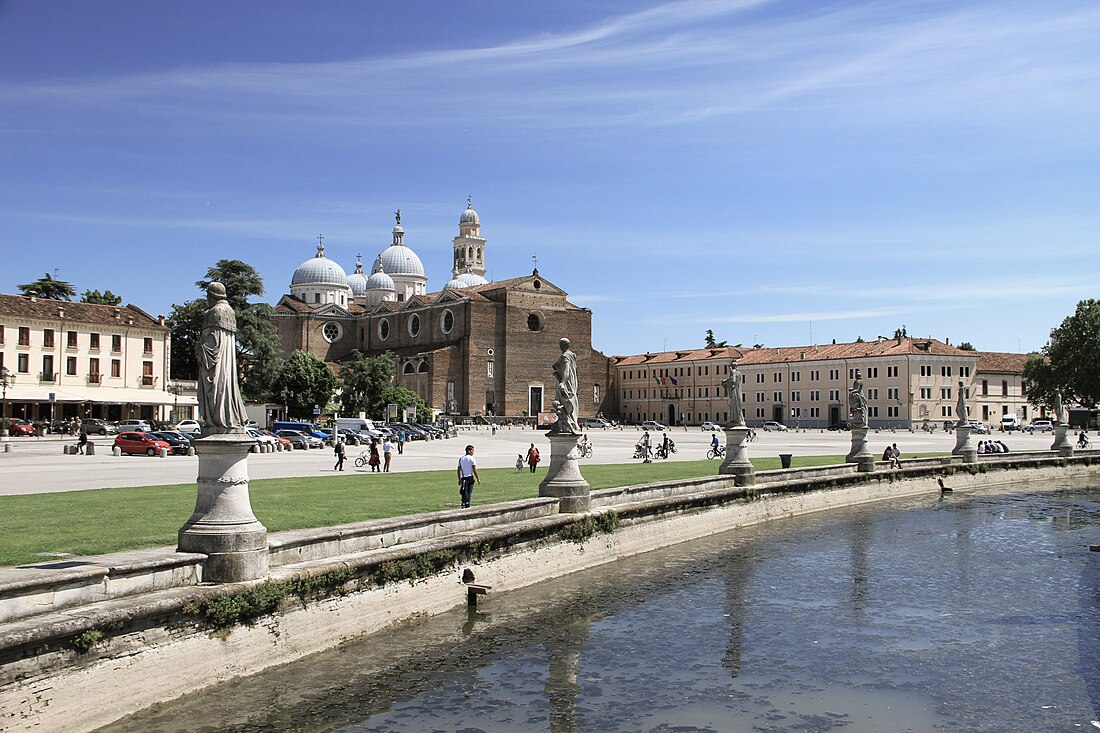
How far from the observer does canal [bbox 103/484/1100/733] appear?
10977 mm

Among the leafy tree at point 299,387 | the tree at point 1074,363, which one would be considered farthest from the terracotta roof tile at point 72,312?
the tree at point 1074,363

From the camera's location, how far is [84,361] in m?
65.9

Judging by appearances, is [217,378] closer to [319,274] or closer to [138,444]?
[138,444]

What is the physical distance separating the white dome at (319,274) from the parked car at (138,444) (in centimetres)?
8699

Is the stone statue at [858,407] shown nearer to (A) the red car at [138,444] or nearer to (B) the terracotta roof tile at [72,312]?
(A) the red car at [138,444]

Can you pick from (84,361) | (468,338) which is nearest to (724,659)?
A: (84,361)

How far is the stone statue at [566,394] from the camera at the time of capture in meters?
19.5

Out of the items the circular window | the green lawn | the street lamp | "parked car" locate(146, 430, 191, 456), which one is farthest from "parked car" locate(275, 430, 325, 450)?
the circular window

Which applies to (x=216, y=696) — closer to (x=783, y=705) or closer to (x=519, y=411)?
(x=783, y=705)

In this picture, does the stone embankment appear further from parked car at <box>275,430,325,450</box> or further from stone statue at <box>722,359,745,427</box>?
parked car at <box>275,430,325,450</box>

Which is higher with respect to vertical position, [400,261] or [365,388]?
[400,261]

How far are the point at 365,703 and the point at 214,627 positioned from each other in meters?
1.95

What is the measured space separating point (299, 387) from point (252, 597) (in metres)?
69.5

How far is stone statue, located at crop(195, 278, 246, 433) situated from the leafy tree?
2689 inches
